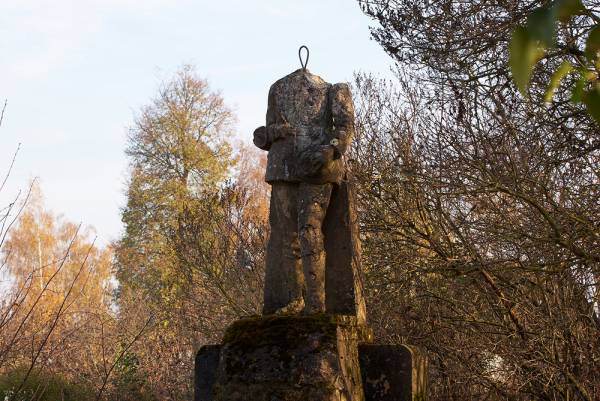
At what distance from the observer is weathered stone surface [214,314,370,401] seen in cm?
506

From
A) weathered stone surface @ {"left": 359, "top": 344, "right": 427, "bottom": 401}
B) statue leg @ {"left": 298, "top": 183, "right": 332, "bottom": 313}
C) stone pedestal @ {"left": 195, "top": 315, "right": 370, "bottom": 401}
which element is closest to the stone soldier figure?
statue leg @ {"left": 298, "top": 183, "right": 332, "bottom": 313}

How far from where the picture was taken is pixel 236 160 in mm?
26875

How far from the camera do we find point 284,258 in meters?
5.91

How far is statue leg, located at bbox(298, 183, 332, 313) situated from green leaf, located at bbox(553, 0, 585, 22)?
4842 millimetres

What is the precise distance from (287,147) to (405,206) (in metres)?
4.82

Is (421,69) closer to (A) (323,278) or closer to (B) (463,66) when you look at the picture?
(B) (463,66)

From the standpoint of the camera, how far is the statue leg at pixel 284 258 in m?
5.82

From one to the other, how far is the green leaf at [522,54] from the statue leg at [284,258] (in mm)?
4935

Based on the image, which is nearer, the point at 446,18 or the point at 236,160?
the point at 446,18

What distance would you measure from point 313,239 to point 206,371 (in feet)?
4.09

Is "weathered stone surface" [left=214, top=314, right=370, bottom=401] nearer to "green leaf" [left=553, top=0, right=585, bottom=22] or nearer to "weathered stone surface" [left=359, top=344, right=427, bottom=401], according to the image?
"weathered stone surface" [left=359, top=344, right=427, bottom=401]

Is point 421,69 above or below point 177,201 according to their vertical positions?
below

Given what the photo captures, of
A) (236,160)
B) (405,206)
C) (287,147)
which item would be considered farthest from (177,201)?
(287,147)

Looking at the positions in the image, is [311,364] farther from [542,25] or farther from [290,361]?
[542,25]
